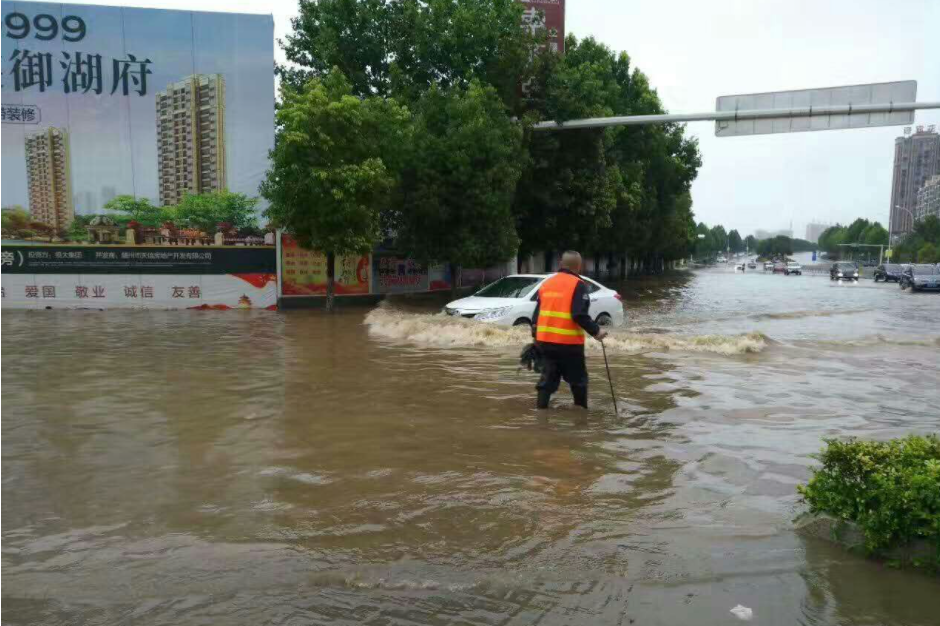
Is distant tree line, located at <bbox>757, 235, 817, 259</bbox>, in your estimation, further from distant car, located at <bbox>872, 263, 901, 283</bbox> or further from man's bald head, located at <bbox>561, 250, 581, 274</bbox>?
man's bald head, located at <bbox>561, 250, 581, 274</bbox>

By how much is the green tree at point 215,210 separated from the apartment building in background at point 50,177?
3.07 metres

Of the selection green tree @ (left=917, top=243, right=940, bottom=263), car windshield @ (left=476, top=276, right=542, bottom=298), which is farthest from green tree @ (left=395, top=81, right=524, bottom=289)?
green tree @ (left=917, top=243, right=940, bottom=263)

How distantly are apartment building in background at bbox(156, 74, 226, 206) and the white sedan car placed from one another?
10682 mm

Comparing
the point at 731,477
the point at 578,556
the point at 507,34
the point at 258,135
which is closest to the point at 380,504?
the point at 578,556

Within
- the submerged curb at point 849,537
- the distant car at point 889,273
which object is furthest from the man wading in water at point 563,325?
the distant car at point 889,273

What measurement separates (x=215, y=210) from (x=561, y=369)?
16.9 m

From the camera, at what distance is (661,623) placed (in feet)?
11.0

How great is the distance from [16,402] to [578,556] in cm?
681

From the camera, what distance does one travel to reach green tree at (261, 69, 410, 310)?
1847cm

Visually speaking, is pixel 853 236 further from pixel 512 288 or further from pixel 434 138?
pixel 512 288

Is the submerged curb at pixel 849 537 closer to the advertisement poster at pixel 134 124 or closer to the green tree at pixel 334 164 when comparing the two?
the green tree at pixel 334 164

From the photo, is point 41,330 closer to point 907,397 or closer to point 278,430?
point 278,430

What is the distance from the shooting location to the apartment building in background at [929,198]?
391ft

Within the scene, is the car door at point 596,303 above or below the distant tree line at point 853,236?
below
